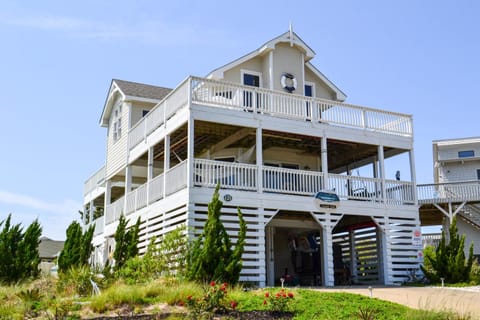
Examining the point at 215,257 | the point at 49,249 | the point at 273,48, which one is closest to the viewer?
the point at 215,257

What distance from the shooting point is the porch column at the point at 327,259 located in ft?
62.3

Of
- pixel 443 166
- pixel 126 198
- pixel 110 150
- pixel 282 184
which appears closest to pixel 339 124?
pixel 282 184

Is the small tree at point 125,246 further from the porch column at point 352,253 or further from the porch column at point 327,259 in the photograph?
the porch column at point 352,253

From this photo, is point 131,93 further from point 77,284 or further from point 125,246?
point 77,284

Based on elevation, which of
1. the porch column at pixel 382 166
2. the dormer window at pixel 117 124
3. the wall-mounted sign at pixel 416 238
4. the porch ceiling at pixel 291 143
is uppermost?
the dormer window at pixel 117 124

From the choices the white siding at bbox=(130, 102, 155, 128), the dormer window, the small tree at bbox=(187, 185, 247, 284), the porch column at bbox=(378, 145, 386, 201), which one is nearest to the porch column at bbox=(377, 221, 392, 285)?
the porch column at bbox=(378, 145, 386, 201)

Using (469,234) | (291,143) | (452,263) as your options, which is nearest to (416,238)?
(452,263)

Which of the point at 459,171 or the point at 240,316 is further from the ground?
the point at 459,171

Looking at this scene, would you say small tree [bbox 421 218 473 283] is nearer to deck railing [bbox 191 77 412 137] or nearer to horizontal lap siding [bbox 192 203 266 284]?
deck railing [bbox 191 77 412 137]

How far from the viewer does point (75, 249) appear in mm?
23062

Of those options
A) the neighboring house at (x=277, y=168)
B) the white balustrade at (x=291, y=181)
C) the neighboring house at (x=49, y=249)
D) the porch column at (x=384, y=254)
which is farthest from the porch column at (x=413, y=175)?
the neighboring house at (x=49, y=249)

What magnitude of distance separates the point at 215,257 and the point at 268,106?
6723 mm

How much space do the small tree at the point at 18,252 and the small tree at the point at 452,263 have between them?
51.3 ft

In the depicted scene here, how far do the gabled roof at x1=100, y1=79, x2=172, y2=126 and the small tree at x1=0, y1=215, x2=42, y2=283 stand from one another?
23.6 ft
